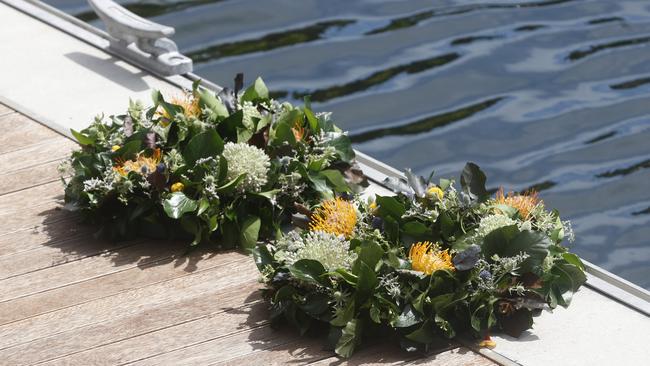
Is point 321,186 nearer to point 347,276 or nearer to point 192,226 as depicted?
point 192,226

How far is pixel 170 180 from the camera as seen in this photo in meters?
4.29

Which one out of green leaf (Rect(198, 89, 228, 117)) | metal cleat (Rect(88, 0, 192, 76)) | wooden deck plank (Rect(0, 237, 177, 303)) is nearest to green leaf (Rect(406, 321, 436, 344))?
wooden deck plank (Rect(0, 237, 177, 303))

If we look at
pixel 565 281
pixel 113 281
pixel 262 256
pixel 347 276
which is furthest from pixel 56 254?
pixel 565 281

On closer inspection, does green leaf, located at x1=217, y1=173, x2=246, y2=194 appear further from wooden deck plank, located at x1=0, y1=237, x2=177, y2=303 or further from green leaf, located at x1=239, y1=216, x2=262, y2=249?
wooden deck plank, located at x1=0, y1=237, x2=177, y2=303

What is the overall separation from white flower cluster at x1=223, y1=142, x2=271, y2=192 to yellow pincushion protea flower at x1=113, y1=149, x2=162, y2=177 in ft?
0.85

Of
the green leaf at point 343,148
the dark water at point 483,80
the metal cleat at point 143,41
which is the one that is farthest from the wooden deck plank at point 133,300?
the dark water at point 483,80

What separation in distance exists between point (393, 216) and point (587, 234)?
6.82 feet

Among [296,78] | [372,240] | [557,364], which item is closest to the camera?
[557,364]

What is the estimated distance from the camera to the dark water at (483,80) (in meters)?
6.20

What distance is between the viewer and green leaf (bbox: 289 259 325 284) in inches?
147

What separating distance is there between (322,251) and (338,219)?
0.23 meters

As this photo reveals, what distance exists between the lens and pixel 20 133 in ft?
16.9

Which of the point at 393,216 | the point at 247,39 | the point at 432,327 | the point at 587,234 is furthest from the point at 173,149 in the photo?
the point at 247,39

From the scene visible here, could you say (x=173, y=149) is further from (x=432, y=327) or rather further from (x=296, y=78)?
(x=296, y=78)
